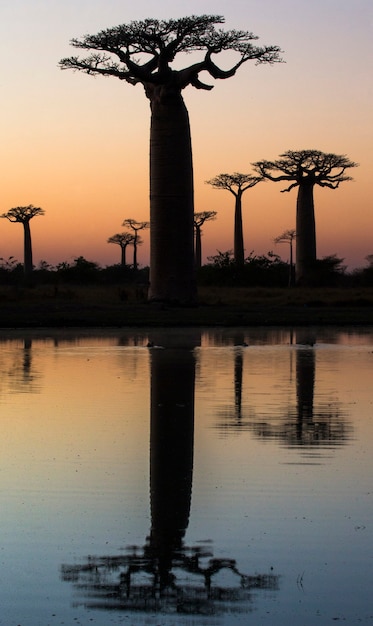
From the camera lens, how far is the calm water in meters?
3.94

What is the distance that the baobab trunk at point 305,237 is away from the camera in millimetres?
50188

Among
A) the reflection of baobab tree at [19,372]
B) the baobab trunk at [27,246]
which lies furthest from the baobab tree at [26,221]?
the reflection of baobab tree at [19,372]

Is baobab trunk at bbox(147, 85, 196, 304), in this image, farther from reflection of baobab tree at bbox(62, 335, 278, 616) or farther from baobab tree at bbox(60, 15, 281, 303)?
reflection of baobab tree at bbox(62, 335, 278, 616)

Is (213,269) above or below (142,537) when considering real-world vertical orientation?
above

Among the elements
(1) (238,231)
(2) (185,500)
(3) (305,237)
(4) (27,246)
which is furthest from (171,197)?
(4) (27,246)

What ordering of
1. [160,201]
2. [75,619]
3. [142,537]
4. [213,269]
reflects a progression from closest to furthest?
[75,619] < [142,537] < [160,201] < [213,269]

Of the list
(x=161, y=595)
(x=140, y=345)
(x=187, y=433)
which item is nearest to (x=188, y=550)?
(x=161, y=595)

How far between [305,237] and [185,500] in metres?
45.7

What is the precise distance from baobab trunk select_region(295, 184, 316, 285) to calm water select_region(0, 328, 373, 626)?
39060mm

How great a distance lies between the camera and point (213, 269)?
53.9 meters

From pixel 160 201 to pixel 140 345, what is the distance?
10.6 m

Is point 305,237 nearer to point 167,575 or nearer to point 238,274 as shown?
point 238,274

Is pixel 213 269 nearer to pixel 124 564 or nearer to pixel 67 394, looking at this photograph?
pixel 67 394

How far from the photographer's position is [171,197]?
87.4ft
